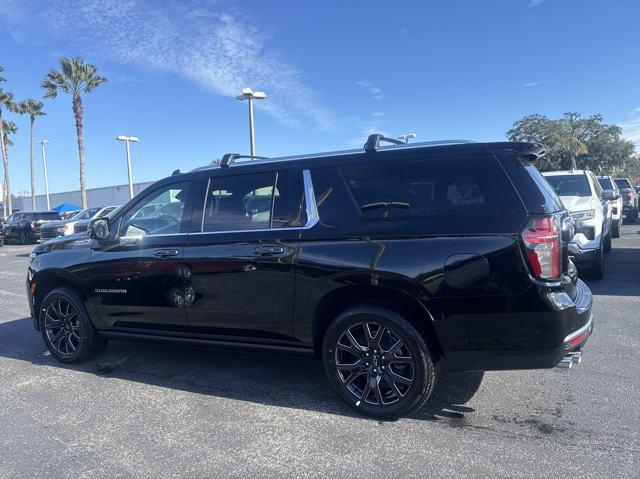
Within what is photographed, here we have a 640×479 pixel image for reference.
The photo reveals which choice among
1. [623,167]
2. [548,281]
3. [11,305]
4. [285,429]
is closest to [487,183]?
[548,281]

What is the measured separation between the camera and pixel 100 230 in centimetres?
455

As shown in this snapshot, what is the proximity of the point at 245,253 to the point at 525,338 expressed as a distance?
6.92ft

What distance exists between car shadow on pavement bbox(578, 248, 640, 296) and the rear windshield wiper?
16.8 ft

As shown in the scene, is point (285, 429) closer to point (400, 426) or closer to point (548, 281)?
point (400, 426)

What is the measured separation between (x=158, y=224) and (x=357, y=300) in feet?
6.66

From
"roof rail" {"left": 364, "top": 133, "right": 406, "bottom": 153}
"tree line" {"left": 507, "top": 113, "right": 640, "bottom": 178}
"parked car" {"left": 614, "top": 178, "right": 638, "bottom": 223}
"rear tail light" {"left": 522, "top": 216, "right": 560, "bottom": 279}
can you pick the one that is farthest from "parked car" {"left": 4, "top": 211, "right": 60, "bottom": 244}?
"tree line" {"left": 507, "top": 113, "right": 640, "bottom": 178}

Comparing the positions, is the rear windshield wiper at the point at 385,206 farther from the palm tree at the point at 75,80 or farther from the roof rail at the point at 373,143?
the palm tree at the point at 75,80

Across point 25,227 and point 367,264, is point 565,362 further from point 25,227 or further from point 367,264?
point 25,227

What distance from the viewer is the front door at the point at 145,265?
4.21 meters

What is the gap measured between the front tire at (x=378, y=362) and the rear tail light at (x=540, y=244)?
89 cm

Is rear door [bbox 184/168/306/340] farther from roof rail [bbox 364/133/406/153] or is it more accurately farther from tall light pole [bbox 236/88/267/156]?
tall light pole [bbox 236/88/267/156]

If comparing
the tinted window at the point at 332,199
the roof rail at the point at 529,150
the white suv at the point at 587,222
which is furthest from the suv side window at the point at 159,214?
the white suv at the point at 587,222

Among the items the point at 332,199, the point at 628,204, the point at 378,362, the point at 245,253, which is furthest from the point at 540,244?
the point at 628,204

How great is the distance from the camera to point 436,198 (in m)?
3.37
